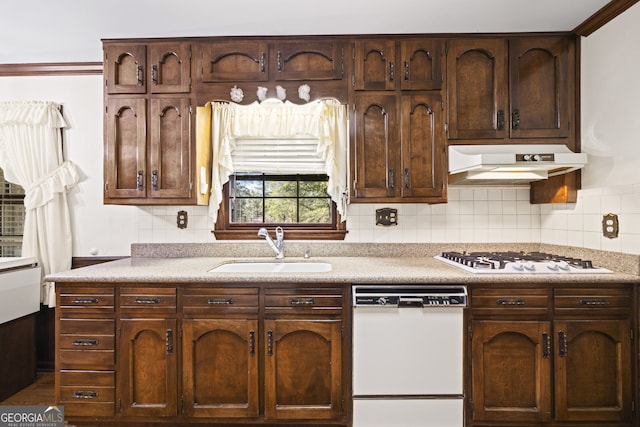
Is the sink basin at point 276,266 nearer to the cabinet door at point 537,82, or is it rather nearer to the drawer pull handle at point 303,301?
the drawer pull handle at point 303,301

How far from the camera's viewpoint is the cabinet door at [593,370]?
6.74 ft

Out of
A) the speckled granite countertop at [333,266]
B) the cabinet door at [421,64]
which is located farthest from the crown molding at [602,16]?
the speckled granite countertop at [333,266]

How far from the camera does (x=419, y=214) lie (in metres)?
2.83

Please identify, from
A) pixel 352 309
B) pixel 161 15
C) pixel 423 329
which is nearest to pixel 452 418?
pixel 423 329

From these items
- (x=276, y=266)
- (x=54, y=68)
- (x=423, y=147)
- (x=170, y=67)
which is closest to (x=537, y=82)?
(x=423, y=147)

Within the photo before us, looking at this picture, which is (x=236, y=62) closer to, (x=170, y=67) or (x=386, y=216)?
(x=170, y=67)

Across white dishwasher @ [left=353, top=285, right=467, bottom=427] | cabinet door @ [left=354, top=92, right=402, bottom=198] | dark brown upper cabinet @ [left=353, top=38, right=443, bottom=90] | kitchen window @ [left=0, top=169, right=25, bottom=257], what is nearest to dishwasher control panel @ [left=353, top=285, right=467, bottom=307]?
white dishwasher @ [left=353, top=285, right=467, bottom=427]

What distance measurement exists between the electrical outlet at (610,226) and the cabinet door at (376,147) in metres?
1.23

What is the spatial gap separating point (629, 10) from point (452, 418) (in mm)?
2454

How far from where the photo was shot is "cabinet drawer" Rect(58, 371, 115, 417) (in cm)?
211

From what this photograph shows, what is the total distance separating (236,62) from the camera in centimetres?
251

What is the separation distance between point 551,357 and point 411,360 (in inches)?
30.3

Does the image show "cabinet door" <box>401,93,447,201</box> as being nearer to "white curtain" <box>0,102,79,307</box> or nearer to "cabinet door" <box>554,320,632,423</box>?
"cabinet door" <box>554,320,632,423</box>

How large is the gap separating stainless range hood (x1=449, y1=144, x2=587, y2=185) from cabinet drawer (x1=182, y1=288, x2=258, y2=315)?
1.49m
